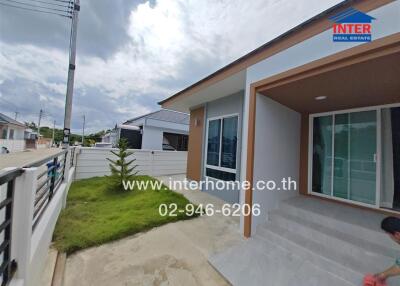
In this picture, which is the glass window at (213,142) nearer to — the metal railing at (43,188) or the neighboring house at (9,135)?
the metal railing at (43,188)

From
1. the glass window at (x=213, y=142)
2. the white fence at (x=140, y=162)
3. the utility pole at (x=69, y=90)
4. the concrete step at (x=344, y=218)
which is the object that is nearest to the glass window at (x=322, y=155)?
the concrete step at (x=344, y=218)

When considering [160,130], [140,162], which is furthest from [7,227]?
[160,130]

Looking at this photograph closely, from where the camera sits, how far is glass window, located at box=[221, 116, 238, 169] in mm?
5316

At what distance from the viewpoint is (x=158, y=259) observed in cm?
261

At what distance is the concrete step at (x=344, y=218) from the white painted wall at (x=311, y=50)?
117cm

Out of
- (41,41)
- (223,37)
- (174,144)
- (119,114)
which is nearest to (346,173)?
(223,37)

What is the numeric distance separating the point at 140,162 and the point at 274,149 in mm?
6341

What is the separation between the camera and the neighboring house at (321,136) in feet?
7.54

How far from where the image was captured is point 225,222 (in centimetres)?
393

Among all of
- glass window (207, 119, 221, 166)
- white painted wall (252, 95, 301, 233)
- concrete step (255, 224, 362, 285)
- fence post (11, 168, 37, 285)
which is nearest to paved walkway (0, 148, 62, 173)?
fence post (11, 168, 37, 285)

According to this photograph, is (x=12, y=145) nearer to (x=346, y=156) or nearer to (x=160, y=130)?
(x=160, y=130)

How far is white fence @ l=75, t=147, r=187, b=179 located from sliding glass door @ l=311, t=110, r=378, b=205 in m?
6.52

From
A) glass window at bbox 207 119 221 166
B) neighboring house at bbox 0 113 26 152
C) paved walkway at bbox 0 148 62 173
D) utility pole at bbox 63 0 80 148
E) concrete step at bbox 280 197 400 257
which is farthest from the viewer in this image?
neighboring house at bbox 0 113 26 152

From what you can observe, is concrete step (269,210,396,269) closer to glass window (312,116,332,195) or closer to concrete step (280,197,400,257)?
concrete step (280,197,400,257)
